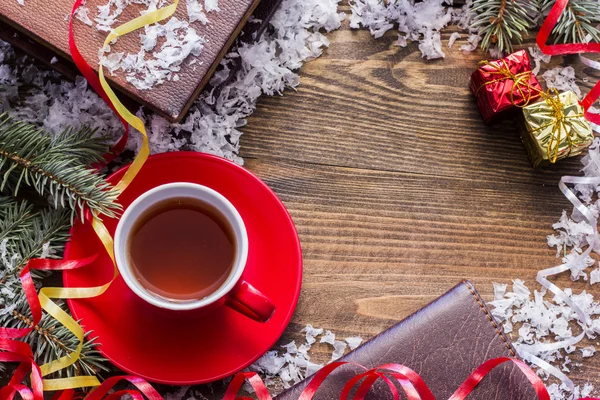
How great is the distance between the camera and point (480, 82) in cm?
104

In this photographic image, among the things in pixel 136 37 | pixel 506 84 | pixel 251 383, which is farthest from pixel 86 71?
pixel 506 84

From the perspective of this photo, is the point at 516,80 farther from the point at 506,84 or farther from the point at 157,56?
the point at 157,56

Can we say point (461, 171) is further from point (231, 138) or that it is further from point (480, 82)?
point (231, 138)

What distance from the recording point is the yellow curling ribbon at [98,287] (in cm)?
88

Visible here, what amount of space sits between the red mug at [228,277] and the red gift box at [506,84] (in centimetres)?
44

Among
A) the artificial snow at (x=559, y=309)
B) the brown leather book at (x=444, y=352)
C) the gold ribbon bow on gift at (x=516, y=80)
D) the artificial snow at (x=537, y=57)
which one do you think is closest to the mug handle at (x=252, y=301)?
the brown leather book at (x=444, y=352)

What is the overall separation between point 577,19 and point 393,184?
394 millimetres

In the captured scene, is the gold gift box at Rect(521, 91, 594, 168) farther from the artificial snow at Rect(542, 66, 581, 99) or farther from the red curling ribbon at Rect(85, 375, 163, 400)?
the red curling ribbon at Rect(85, 375, 163, 400)

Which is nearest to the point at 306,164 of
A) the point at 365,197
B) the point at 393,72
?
the point at 365,197

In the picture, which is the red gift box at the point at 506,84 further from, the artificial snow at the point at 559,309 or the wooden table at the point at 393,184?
the artificial snow at the point at 559,309

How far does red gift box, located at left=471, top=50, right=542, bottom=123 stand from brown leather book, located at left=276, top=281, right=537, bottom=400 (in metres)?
0.30

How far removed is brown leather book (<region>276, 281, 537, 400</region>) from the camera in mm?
939

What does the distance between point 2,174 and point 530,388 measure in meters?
0.80

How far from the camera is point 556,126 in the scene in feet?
3.32
